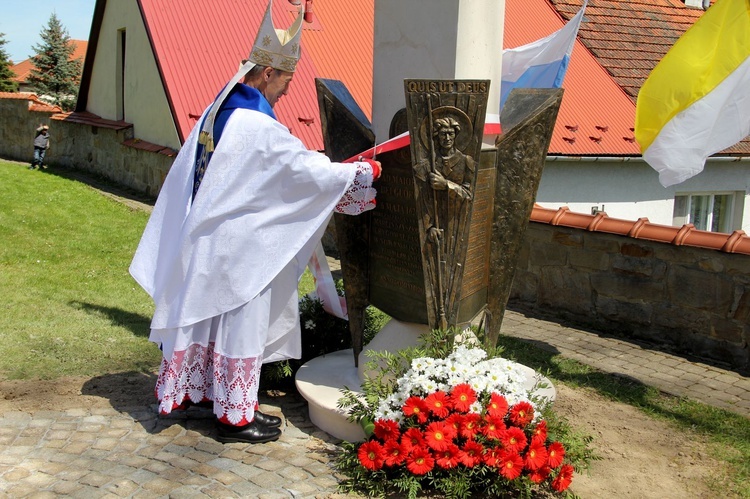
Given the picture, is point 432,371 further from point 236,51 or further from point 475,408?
point 236,51

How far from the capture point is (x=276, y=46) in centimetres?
404

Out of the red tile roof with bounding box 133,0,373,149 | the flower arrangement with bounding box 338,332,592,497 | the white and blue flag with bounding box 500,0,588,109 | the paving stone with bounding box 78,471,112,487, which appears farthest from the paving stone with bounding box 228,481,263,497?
the red tile roof with bounding box 133,0,373,149

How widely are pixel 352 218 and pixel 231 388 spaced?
1105mm

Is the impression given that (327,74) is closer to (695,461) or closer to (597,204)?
(597,204)

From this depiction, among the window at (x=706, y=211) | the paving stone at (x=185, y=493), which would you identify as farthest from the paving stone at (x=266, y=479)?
the window at (x=706, y=211)

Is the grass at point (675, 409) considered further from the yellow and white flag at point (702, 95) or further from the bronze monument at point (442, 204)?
the yellow and white flag at point (702, 95)

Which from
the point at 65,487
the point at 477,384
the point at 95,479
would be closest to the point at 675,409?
the point at 477,384

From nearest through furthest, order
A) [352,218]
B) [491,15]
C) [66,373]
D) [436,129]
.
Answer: [436,129]
[491,15]
[352,218]
[66,373]

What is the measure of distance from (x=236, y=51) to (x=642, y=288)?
8526 millimetres

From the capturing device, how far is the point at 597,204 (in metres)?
12.2

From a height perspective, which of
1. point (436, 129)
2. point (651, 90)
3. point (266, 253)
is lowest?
point (266, 253)

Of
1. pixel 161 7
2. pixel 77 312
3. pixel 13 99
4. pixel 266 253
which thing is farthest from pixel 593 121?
pixel 13 99

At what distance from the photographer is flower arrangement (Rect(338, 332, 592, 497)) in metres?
3.51

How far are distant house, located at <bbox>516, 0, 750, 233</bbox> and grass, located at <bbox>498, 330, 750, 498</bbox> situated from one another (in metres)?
6.14
